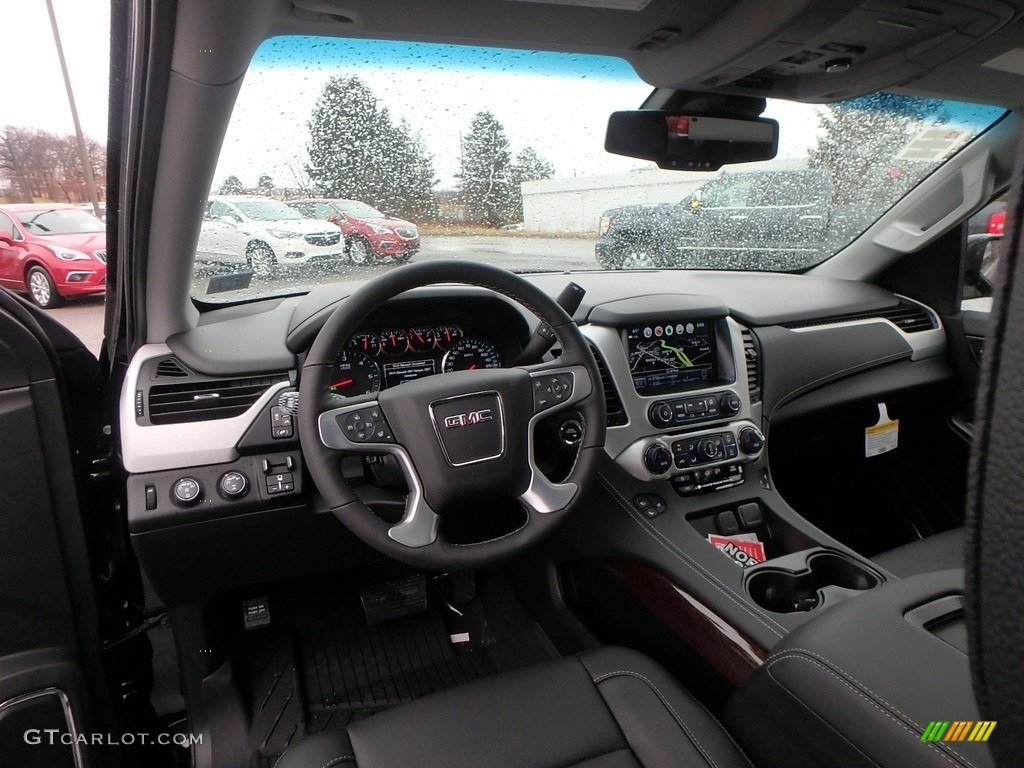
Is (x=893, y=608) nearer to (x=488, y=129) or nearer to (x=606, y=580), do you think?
(x=606, y=580)

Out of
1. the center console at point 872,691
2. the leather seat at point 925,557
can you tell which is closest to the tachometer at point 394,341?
the center console at point 872,691

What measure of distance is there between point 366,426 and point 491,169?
95 cm

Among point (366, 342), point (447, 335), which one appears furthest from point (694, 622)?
point (366, 342)

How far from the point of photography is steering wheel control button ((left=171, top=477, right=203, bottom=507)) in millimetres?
1729

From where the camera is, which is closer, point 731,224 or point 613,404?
point 613,404

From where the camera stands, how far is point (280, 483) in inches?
71.6

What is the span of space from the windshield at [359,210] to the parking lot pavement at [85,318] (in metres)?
0.68

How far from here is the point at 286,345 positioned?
74.2 inches

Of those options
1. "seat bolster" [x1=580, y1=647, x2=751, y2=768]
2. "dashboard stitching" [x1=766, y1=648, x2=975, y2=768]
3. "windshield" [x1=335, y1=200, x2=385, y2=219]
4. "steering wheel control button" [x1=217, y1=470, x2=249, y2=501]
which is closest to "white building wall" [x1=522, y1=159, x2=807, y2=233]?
"windshield" [x1=335, y1=200, x2=385, y2=219]

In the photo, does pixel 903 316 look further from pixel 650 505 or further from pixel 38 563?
pixel 38 563

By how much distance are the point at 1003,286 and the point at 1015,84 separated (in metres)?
2.06

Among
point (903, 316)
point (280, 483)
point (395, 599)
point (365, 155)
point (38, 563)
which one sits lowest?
point (395, 599)

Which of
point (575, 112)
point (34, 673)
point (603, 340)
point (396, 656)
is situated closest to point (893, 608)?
point (603, 340)

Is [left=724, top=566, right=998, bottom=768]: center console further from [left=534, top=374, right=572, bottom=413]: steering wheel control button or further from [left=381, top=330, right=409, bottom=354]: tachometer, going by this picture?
[left=381, top=330, right=409, bottom=354]: tachometer
